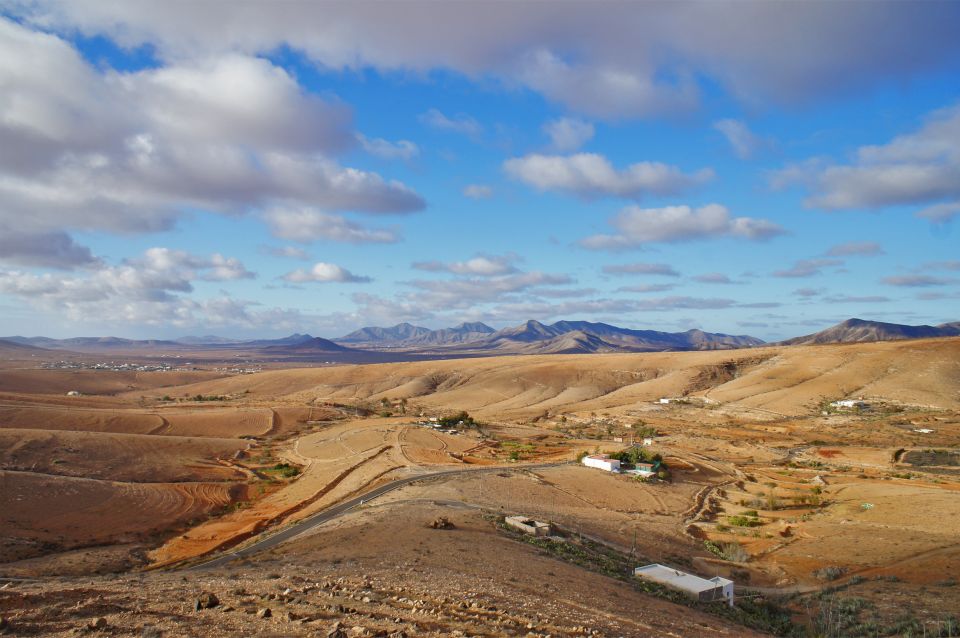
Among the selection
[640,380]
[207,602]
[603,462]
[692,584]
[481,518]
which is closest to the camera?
[207,602]

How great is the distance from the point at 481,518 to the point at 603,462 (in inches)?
780

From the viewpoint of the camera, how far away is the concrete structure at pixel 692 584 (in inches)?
666

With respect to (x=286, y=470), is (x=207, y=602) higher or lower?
higher

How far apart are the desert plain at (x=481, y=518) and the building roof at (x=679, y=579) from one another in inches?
26.8

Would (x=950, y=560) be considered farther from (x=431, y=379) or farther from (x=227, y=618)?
(x=431, y=379)

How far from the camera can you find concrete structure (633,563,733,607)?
16.9 meters

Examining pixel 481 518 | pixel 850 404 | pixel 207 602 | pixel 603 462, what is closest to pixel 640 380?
pixel 850 404

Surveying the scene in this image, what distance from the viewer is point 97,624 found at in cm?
916

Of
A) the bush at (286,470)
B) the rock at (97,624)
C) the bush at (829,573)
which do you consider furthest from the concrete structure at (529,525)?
the bush at (286,470)

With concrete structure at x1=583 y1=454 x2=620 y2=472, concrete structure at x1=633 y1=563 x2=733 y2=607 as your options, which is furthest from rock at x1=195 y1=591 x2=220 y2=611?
concrete structure at x1=583 y1=454 x2=620 y2=472

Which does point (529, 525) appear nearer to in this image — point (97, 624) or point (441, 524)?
point (441, 524)

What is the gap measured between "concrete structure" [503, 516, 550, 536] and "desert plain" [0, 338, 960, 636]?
0.78 m

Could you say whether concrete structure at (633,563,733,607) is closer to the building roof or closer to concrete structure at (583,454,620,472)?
the building roof

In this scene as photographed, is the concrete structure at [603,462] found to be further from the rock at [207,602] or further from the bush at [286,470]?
the rock at [207,602]
